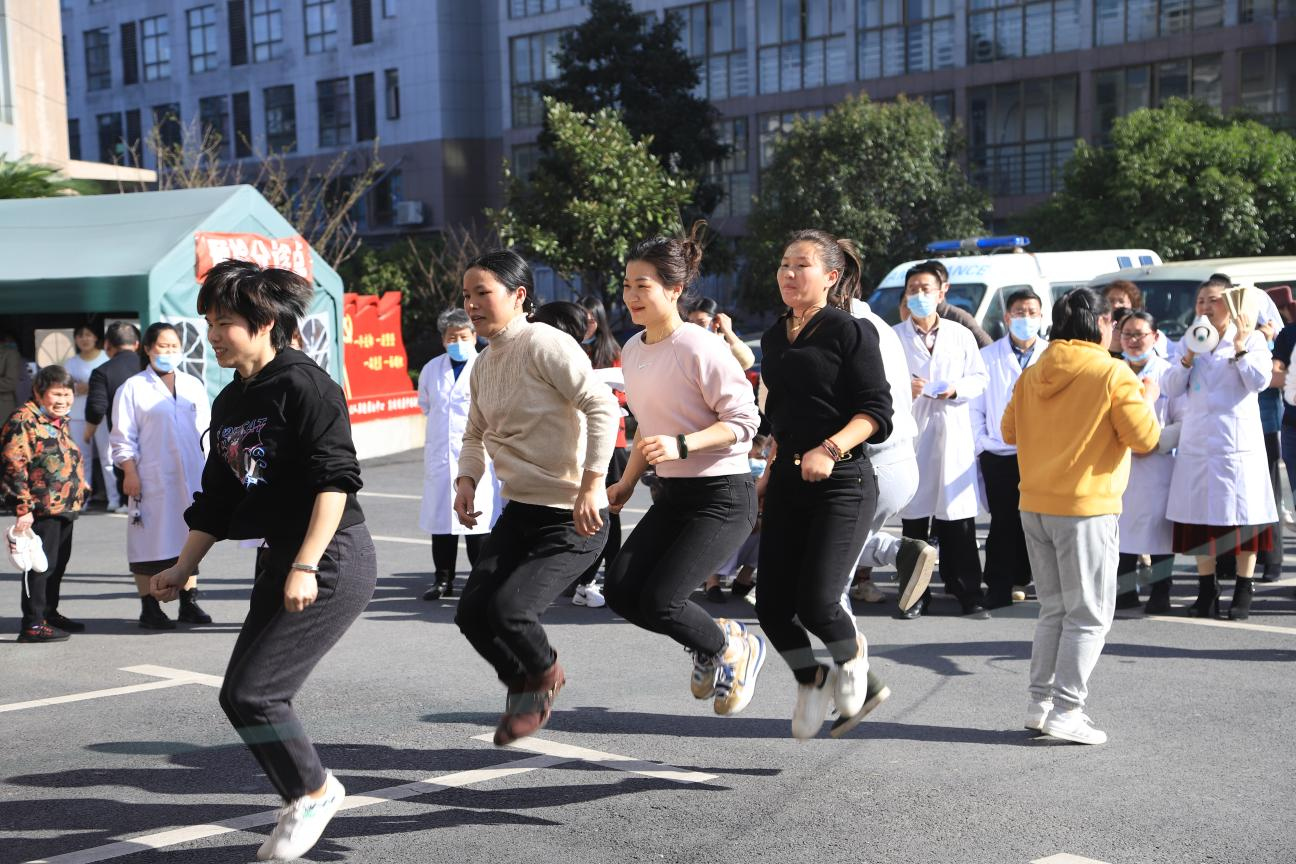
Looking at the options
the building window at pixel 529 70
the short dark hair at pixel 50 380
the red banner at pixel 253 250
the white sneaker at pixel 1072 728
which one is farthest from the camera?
the building window at pixel 529 70

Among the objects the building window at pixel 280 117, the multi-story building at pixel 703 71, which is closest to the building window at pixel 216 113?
the multi-story building at pixel 703 71

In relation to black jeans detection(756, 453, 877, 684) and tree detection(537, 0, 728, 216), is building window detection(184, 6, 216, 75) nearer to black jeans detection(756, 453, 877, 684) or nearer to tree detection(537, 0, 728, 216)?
tree detection(537, 0, 728, 216)

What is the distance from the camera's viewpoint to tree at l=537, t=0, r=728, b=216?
119ft

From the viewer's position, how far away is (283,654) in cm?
436

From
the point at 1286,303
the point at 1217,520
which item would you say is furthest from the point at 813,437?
the point at 1286,303

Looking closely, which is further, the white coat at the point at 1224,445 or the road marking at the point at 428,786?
the white coat at the point at 1224,445

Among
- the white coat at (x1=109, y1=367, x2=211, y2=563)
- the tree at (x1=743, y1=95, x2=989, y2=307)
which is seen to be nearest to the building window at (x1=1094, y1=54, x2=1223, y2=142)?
the tree at (x1=743, y1=95, x2=989, y2=307)

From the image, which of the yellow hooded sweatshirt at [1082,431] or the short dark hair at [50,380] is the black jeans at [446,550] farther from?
the yellow hooded sweatshirt at [1082,431]

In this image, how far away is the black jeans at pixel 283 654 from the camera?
4312 mm

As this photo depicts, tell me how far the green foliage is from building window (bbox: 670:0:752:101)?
24.9 metres

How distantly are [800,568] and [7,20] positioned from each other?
23577mm

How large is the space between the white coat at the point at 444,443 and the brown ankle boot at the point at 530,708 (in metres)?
4.36

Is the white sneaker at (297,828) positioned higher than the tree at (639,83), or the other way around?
the tree at (639,83)

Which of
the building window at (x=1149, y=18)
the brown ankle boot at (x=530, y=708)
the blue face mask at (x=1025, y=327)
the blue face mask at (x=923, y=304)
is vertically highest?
the building window at (x=1149, y=18)
